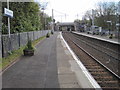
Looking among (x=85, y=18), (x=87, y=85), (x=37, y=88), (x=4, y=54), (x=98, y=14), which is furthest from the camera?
(x=85, y=18)

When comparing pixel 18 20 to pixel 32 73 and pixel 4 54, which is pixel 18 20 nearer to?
pixel 4 54

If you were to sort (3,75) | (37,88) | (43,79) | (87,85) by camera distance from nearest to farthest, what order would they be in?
(37,88) → (87,85) → (43,79) → (3,75)

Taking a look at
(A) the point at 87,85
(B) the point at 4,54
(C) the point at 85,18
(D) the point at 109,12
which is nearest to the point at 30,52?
(B) the point at 4,54

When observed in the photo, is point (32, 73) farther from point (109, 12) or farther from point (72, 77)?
point (109, 12)

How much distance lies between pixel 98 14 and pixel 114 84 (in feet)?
231

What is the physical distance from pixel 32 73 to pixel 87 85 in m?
2.76

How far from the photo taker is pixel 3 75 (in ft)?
27.8

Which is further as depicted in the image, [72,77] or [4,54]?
[4,54]

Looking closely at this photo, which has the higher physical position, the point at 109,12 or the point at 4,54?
the point at 109,12

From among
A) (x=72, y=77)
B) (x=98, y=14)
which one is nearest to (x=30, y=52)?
(x=72, y=77)

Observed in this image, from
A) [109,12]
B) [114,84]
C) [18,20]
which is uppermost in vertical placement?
[109,12]

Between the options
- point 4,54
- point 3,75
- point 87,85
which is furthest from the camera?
point 4,54

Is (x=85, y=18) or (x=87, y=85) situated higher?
(x=85, y=18)

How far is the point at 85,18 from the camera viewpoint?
121m
